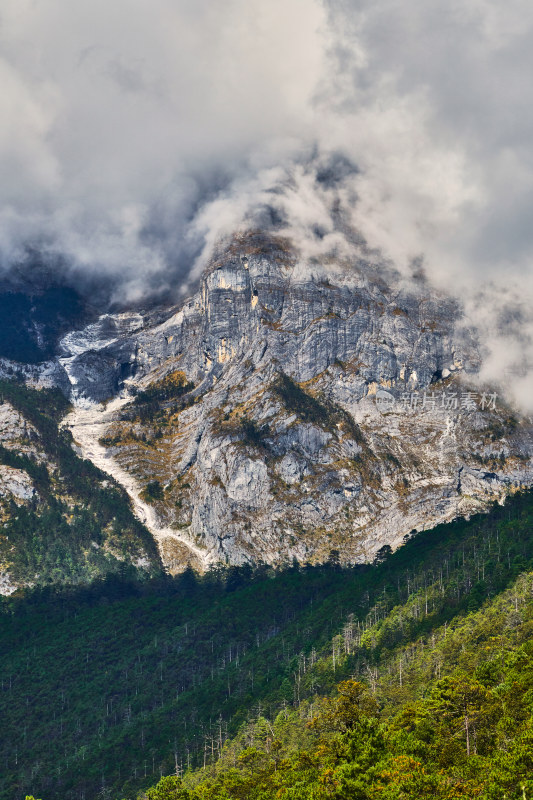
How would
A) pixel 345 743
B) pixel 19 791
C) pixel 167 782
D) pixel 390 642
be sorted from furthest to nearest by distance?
pixel 390 642, pixel 19 791, pixel 167 782, pixel 345 743

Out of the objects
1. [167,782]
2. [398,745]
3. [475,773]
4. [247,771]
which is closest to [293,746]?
[247,771]

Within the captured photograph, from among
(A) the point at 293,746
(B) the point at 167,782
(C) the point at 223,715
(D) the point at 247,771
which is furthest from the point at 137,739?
(B) the point at 167,782

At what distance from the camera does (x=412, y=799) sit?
79312 millimetres

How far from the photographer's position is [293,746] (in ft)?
487

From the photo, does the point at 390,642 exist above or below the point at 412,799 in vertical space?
above

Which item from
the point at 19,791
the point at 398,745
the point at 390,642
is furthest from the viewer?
the point at 390,642

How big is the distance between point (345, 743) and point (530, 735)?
29749 millimetres

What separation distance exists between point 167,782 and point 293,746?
4122 cm

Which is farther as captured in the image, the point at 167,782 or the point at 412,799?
the point at 167,782

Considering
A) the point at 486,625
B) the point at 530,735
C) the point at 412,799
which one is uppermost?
the point at 486,625

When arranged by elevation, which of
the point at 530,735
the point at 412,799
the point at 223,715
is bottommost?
the point at 412,799

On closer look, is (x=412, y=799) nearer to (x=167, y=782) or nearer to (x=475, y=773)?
(x=475, y=773)

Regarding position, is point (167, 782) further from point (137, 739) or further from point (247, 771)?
point (137, 739)

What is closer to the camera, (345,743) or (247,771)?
(345,743)
